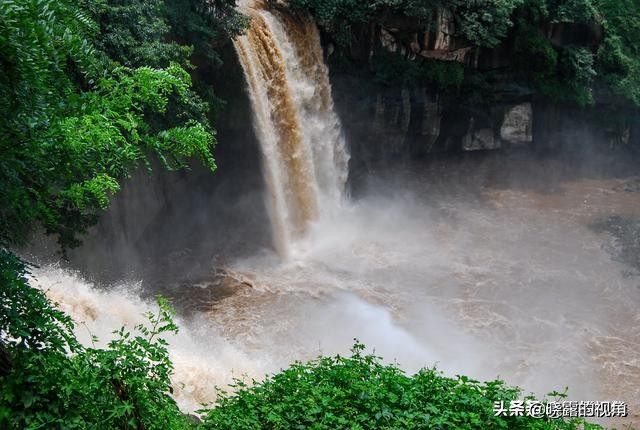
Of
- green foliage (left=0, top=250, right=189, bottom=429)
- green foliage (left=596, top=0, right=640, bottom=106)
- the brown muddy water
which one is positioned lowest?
the brown muddy water

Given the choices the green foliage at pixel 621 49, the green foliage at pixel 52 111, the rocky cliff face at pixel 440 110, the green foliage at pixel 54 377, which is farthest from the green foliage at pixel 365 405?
the green foliage at pixel 621 49

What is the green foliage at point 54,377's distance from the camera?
14.8ft

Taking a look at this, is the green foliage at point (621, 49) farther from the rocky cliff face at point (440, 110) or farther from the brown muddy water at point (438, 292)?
the brown muddy water at point (438, 292)

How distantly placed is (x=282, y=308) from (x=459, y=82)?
881cm

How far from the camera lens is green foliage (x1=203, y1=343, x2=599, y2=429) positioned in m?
6.26

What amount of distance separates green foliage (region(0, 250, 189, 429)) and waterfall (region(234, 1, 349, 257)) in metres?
9.23

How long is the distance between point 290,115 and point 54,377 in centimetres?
1080

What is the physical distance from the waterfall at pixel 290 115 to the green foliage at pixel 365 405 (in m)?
7.78

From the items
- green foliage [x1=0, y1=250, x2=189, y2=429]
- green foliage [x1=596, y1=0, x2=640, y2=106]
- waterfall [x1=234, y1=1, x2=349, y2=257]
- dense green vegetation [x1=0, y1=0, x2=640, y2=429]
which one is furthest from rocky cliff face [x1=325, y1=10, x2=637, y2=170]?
green foliage [x1=0, y1=250, x2=189, y2=429]

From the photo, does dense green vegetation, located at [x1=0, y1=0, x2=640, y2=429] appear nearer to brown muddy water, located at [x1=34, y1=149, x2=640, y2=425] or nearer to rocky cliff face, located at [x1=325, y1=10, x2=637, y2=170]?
brown muddy water, located at [x1=34, y1=149, x2=640, y2=425]

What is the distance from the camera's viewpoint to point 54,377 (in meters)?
4.63

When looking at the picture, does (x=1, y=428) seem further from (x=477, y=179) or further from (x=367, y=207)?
(x=477, y=179)

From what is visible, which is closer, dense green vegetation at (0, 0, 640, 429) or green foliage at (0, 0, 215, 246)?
green foliage at (0, 0, 215, 246)

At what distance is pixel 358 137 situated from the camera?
17.7m
